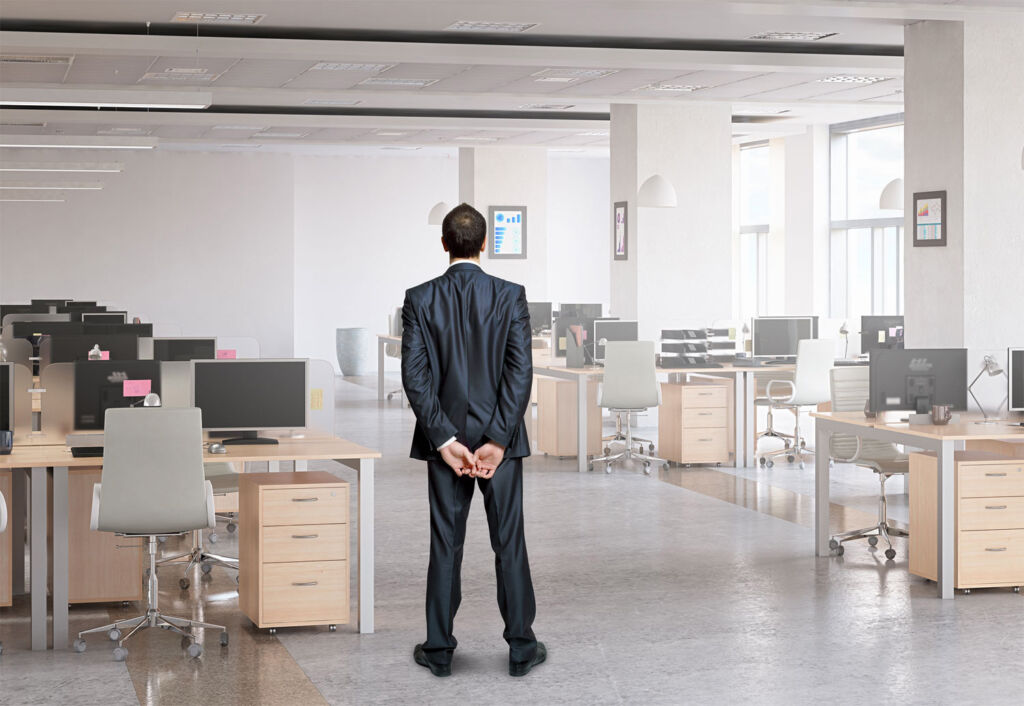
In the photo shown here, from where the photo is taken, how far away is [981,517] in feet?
19.3

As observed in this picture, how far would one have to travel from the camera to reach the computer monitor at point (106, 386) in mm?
5965

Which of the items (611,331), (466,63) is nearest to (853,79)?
(611,331)

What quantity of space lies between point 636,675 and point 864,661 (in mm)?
884

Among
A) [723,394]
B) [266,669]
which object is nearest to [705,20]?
[723,394]

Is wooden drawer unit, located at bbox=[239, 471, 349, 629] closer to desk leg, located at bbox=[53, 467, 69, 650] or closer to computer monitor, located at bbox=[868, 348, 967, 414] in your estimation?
desk leg, located at bbox=[53, 467, 69, 650]

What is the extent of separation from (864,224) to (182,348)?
10.1 metres

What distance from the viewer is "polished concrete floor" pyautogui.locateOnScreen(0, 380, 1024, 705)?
4.49m

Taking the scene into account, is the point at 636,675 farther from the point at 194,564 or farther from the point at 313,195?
the point at 313,195

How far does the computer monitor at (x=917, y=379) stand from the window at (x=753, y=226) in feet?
37.6

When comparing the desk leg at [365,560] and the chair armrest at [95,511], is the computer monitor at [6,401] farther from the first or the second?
the desk leg at [365,560]

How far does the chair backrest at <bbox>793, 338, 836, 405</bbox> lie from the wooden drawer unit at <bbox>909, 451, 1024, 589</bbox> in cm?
427

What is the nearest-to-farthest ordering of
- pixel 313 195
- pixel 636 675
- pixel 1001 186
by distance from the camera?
pixel 636 675, pixel 1001 186, pixel 313 195

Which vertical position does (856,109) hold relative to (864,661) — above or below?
above

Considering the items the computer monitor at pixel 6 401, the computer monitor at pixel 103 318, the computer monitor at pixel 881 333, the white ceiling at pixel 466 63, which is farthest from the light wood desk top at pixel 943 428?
the computer monitor at pixel 103 318
